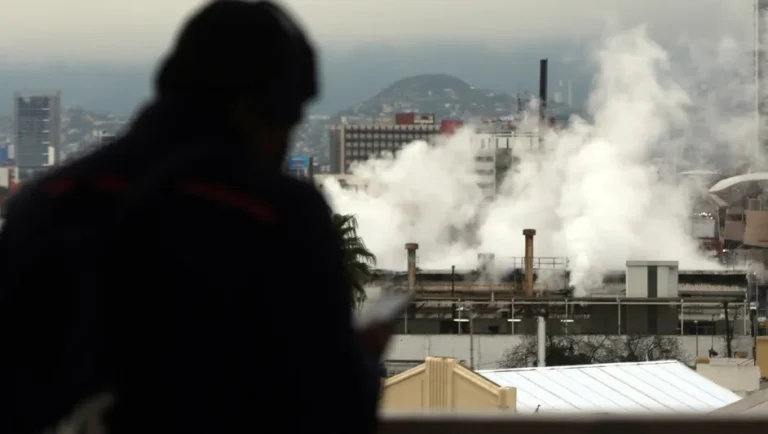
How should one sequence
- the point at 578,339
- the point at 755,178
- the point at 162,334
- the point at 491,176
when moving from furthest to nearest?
1. the point at 491,176
2. the point at 755,178
3. the point at 578,339
4. the point at 162,334

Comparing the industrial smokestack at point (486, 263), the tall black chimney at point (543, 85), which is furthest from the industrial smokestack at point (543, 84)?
the industrial smokestack at point (486, 263)

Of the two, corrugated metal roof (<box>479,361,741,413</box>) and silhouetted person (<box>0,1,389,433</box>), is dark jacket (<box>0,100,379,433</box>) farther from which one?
corrugated metal roof (<box>479,361,741,413</box>)

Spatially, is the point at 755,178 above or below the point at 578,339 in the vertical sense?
above

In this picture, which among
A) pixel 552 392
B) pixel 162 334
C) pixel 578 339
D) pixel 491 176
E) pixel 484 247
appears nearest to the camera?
pixel 162 334

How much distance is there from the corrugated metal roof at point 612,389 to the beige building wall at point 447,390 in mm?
1236

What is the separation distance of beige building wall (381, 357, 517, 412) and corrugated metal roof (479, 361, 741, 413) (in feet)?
4.06

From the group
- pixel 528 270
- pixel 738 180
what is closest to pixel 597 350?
pixel 528 270

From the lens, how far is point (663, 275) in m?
66.1

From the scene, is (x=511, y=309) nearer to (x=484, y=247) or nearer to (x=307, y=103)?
(x=484, y=247)

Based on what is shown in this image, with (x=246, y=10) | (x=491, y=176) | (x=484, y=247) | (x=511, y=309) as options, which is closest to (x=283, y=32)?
(x=246, y=10)

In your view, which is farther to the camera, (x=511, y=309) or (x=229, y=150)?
(x=511, y=309)

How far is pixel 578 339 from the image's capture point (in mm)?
58812

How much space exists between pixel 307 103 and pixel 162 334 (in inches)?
16.9

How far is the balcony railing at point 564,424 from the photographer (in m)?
3.32
